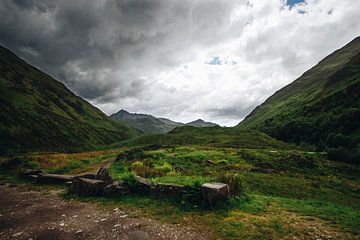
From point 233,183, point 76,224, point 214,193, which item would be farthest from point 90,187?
point 233,183

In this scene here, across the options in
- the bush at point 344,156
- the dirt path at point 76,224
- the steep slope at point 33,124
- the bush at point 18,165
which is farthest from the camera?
the steep slope at point 33,124

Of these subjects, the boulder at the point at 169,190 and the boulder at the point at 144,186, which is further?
the boulder at the point at 144,186

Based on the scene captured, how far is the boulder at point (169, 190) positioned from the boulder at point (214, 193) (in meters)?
1.65

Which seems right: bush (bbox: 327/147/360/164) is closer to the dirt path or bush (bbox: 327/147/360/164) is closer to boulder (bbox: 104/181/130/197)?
boulder (bbox: 104/181/130/197)

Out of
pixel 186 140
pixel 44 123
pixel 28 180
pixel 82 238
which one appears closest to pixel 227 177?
pixel 82 238

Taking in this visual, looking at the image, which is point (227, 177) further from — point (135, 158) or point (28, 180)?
point (135, 158)

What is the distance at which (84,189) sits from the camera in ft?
47.7

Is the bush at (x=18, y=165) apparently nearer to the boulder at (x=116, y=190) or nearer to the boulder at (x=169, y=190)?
the boulder at (x=116, y=190)

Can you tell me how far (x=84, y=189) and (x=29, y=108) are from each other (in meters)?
179

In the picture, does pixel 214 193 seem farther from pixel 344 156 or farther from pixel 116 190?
pixel 344 156

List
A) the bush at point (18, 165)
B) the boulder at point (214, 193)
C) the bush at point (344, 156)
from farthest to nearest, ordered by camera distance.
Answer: the bush at point (344, 156), the bush at point (18, 165), the boulder at point (214, 193)

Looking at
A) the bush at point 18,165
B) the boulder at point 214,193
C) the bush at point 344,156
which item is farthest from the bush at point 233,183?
the bush at point 344,156

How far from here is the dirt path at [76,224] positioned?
29.6 feet

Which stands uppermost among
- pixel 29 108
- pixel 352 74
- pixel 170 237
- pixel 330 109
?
pixel 352 74
